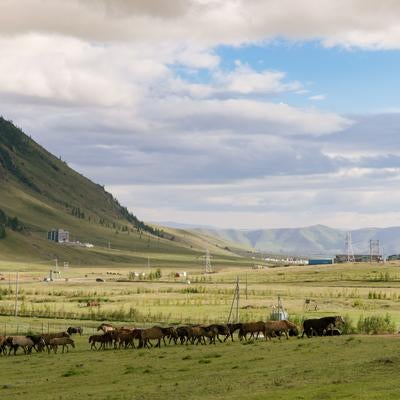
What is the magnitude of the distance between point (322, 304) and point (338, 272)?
98.6 m

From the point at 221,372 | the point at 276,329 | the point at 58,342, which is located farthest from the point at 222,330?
the point at 221,372

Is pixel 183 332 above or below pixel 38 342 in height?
above

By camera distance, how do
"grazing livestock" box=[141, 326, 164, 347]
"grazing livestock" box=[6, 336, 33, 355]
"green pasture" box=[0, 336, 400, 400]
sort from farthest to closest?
1. "grazing livestock" box=[141, 326, 164, 347]
2. "grazing livestock" box=[6, 336, 33, 355]
3. "green pasture" box=[0, 336, 400, 400]

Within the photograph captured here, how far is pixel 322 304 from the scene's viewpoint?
103 meters

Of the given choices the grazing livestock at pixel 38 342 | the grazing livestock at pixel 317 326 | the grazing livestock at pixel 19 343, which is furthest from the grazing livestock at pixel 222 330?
the grazing livestock at pixel 19 343

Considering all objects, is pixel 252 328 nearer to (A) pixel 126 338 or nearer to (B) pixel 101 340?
(A) pixel 126 338

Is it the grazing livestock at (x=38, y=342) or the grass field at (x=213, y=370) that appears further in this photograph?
the grazing livestock at (x=38, y=342)

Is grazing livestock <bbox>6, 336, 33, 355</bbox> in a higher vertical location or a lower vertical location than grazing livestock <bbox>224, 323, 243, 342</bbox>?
lower

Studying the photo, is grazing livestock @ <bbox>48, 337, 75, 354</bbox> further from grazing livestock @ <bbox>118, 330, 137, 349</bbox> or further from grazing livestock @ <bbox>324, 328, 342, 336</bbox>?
grazing livestock @ <bbox>324, 328, 342, 336</bbox>

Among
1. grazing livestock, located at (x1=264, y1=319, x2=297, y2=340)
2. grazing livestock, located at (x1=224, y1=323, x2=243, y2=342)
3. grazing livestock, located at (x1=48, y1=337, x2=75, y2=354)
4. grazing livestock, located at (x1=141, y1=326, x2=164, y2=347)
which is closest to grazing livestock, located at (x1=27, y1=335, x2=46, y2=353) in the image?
grazing livestock, located at (x1=48, y1=337, x2=75, y2=354)

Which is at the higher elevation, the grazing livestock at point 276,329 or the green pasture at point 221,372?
the grazing livestock at point 276,329

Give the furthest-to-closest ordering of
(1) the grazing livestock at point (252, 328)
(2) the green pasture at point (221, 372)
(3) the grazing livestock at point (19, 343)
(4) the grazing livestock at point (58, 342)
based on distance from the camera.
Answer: (1) the grazing livestock at point (252, 328), (3) the grazing livestock at point (19, 343), (4) the grazing livestock at point (58, 342), (2) the green pasture at point (221, 372)

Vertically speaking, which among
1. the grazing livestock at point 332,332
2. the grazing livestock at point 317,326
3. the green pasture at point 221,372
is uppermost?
the grazing livestock at point 317,326

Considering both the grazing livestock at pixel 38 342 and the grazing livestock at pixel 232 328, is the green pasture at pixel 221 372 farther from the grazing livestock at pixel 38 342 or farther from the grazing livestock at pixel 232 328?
the grazing livestock at pixel 232 328
